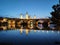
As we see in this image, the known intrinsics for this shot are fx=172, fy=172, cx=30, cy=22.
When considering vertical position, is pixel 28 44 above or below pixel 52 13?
below

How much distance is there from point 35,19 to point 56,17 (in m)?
9.37

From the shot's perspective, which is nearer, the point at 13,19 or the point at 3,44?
the point at 3,44

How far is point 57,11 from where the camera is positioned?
131ft

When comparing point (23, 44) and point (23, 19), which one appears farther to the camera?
point (23, 19)

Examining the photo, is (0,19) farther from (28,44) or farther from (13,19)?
(28,44)

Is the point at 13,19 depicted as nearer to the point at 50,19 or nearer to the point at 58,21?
the point at 50,19

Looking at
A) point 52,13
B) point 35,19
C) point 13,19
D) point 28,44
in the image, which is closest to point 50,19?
point 52,13

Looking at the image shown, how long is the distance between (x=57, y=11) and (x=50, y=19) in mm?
2532

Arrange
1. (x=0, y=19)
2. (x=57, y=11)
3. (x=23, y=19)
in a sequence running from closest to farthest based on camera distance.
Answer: (x=57, y=11) < (x=0, y=19) < (x=23, y=19)

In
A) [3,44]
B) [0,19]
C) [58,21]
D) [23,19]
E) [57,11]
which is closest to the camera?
[3,44]

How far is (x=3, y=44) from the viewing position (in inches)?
133

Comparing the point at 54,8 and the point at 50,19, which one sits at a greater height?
the point at 54,8

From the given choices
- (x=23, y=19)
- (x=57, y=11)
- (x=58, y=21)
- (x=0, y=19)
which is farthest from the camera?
(x=23, y=19)

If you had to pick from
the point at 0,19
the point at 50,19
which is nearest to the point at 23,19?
the point at 0,19
